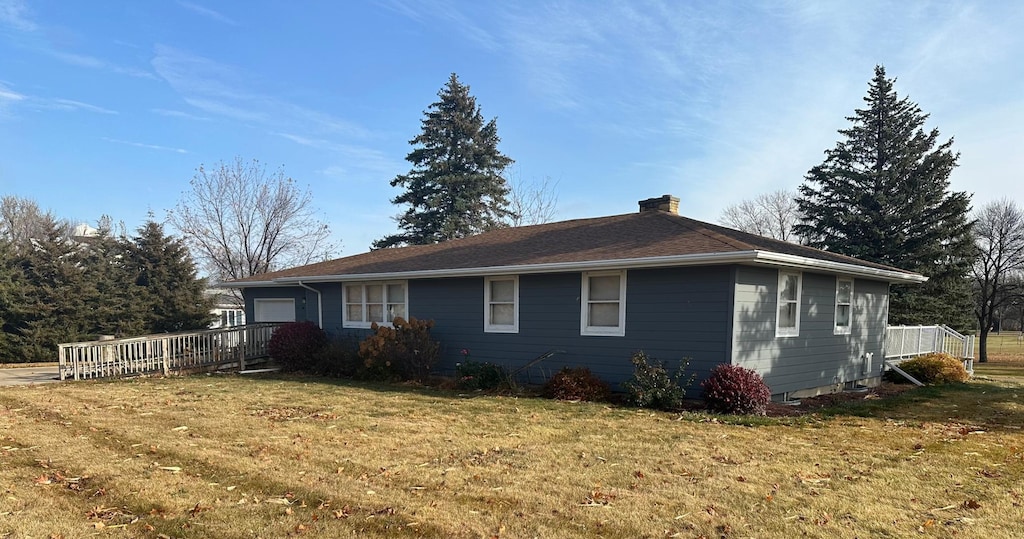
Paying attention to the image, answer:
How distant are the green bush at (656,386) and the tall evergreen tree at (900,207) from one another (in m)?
16.3

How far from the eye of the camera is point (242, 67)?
16266 millimetres

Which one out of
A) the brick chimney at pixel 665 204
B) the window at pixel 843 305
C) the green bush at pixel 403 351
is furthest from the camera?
the brick chimney at pixel 665 204

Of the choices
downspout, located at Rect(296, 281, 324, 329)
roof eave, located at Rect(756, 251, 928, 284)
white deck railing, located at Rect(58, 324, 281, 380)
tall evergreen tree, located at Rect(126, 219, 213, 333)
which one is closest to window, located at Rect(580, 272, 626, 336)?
roof eave, located at Rect(756, 251, 928, 284)

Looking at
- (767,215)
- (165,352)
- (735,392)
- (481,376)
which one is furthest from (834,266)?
(767,215)

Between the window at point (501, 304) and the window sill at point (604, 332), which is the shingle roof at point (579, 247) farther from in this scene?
the window sill at point (604, 332)

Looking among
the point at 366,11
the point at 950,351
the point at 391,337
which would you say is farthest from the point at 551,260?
the point at 950,351

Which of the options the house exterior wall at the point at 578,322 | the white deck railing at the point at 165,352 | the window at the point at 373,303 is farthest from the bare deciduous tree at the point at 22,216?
the house exterior wall at the point at 578,322

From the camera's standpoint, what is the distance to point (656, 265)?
9258 mm

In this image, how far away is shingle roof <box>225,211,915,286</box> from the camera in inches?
386

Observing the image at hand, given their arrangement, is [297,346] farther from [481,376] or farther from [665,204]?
[665,204]

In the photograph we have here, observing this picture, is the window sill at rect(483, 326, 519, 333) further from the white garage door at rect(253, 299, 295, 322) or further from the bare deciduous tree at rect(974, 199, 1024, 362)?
the bare deciduous tree at rect(974, 199, 1024, 362)

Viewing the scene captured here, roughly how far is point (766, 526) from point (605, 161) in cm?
2219

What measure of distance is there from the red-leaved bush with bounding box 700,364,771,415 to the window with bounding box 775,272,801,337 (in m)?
1.73

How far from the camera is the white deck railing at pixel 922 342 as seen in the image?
14.0 m
